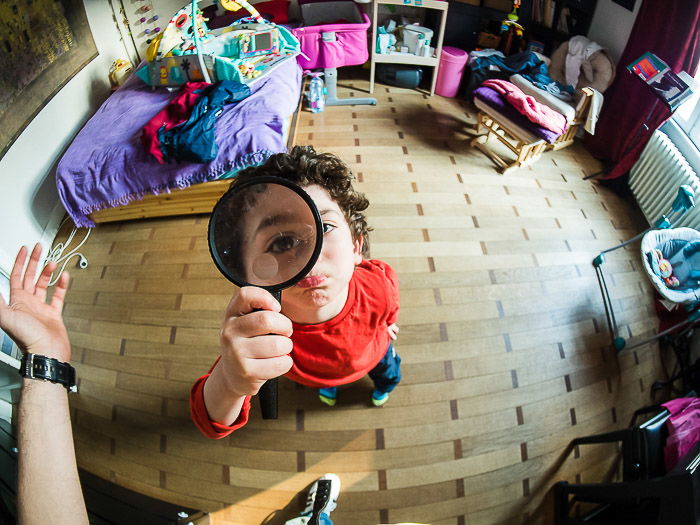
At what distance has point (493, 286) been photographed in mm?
2658

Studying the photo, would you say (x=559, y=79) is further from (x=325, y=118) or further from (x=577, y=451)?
(x=577, y=451)

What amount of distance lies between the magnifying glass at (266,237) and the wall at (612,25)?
4.09m

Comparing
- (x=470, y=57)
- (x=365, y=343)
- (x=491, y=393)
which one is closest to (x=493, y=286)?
(x=491, y=393)

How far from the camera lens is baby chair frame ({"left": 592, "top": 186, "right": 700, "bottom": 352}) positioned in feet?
7.20

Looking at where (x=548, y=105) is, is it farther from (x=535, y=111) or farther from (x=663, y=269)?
(x=663, y=269)

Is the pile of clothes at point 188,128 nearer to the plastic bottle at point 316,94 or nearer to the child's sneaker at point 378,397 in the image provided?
the plastic bottle at point 316,94

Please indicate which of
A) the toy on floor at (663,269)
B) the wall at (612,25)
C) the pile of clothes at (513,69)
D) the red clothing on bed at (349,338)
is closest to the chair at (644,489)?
the toy on floor at (663,269)

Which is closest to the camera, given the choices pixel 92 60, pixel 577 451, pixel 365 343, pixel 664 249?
pixel 365 343

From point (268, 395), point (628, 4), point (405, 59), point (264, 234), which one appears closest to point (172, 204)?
point (264, 234)

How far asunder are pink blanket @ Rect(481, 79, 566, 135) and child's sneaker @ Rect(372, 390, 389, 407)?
2669 mm

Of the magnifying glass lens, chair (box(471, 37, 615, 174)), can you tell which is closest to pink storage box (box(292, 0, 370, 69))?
chair (box(471, 37, 615, 174))

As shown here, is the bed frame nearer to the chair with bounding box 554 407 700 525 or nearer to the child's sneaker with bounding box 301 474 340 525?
the child's sneaker with bounding box 301 474 340 525

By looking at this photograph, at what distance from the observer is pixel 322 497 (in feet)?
5.71

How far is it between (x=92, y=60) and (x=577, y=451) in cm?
499
